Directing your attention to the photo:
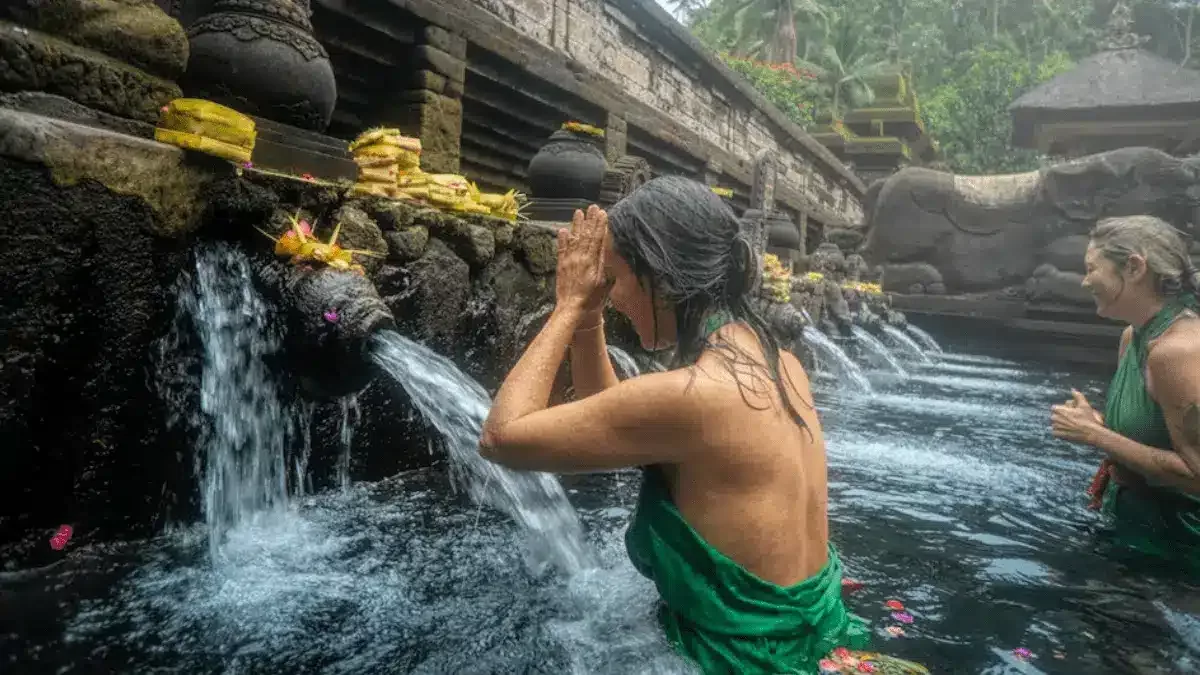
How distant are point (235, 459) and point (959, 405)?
261 inches

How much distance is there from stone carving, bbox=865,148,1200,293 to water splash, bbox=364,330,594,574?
577 inches

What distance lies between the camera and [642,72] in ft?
38.2

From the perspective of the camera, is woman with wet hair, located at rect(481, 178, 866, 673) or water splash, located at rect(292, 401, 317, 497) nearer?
woman with wet hair, located at rect(481, 178, 866, 673)

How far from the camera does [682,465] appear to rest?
1.73 m

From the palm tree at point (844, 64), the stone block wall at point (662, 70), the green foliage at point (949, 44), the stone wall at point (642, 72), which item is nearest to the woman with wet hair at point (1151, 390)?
the stone wall at point (642, 72)

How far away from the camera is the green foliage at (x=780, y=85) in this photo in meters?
26.3

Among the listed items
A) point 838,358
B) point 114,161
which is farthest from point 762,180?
point 114,161

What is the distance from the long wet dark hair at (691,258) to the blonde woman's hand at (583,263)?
5 centimetres

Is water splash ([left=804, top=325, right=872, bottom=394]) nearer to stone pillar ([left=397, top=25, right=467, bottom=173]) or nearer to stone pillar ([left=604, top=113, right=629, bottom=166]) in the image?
stone pillar ([left=604, top=113, right=629, bottom=166])

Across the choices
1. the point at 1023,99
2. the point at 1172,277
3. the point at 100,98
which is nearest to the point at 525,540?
the point at 100,98

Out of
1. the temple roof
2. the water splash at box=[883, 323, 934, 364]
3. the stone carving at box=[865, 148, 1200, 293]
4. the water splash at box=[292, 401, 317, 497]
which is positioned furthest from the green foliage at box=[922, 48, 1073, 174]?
the water splash at box=[292, 401, 317, 497]

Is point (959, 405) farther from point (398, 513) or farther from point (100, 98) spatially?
point (100, 98)

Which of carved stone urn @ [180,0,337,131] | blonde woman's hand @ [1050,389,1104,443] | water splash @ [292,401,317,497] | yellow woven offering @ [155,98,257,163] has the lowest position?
water splash @ [292,401,317,497]

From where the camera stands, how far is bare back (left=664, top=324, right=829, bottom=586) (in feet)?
5.46
